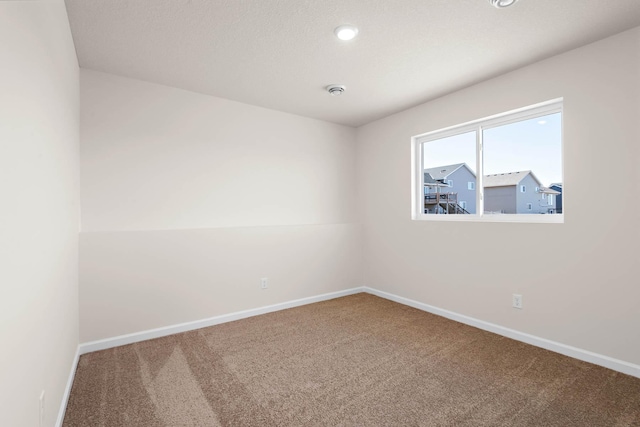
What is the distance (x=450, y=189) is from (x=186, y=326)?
322 cm

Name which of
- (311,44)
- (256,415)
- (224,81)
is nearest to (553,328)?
(256,415)

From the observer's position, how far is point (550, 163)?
109 inches

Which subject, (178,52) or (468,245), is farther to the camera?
(468,245)

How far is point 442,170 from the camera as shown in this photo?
379cm

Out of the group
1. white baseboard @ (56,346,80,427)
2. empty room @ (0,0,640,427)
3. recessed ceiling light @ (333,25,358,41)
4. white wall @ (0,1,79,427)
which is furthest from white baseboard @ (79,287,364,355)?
recessed ceiling light @ (333,25,358,41)

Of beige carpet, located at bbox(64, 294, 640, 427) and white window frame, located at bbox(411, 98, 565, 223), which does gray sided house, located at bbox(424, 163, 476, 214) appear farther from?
beige carpet, located at bbox(64, 294, 640, 427)

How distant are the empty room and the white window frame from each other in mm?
25

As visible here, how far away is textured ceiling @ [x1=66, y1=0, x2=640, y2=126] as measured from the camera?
2006mm

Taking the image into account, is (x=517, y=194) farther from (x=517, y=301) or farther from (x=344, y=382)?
(x=344, y=382)

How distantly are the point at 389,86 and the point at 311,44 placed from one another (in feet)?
3.60

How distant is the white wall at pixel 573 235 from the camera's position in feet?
7.46

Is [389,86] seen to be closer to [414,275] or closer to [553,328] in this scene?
[414,275]

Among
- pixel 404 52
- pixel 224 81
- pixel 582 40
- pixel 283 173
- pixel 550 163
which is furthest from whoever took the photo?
pixel 283 173

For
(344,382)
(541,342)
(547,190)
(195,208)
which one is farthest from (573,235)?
(195,208)
